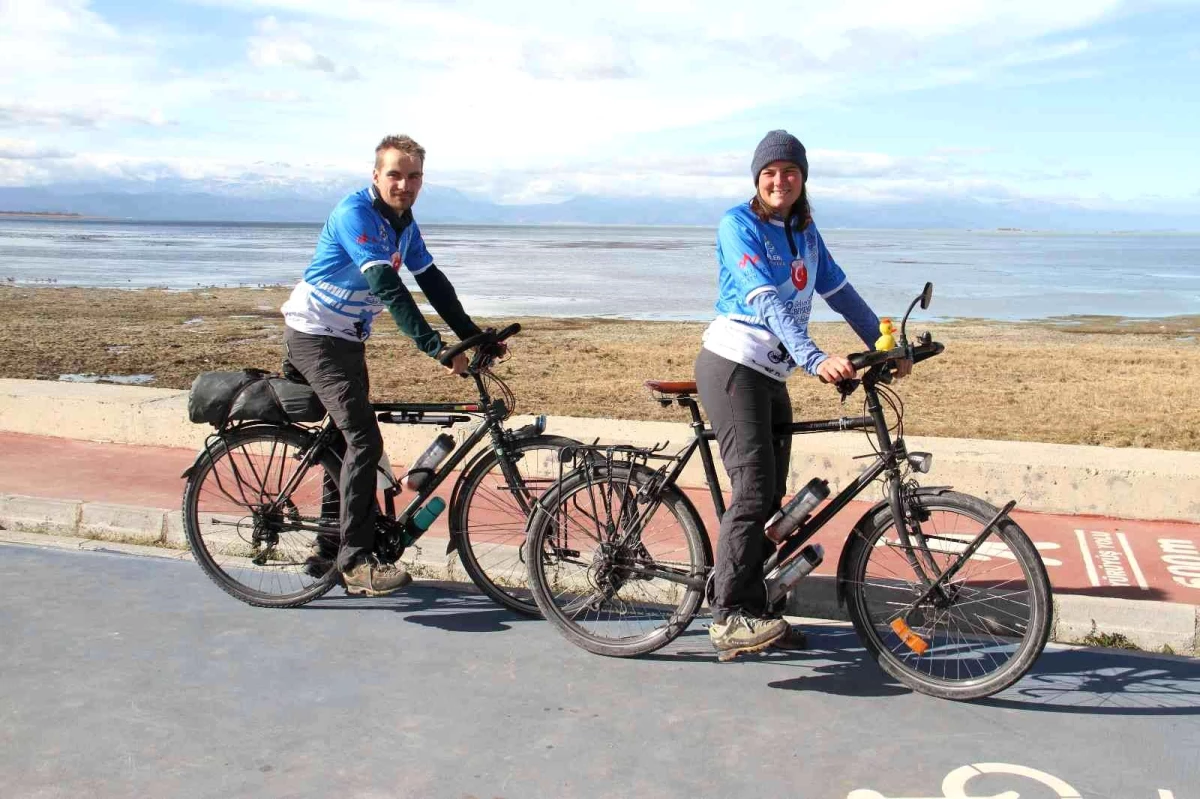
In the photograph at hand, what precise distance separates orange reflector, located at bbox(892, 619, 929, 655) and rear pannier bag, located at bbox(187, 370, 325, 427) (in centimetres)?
251

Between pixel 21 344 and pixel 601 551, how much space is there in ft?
52.3

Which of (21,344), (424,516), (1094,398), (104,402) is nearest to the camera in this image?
(424,516)

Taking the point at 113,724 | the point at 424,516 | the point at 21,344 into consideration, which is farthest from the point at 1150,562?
the point at 21,344

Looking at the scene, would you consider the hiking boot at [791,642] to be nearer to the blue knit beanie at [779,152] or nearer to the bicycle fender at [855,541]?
the bicycle fender at [855,541]

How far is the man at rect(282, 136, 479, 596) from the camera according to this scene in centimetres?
488

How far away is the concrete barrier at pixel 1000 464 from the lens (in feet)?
21.8

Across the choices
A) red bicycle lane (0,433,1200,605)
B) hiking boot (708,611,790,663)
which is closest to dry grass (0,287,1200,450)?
red bicycle lane (0,433,1200,605)

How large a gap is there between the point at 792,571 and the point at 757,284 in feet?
3.49

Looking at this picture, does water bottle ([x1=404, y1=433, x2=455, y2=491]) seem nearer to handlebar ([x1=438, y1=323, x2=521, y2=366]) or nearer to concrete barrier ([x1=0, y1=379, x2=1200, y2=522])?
handlebar ([x1=438, y1=323, x2=521, y2=366])

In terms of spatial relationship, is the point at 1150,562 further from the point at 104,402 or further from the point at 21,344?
the point at 21,344

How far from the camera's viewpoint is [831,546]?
631 cm

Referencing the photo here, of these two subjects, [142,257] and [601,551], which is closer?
[601,551]

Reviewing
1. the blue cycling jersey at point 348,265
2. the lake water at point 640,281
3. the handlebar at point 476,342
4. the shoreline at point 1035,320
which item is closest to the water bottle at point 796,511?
the handlebar at point 476,342

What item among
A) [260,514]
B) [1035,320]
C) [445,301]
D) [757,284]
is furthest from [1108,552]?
[1035,320]
